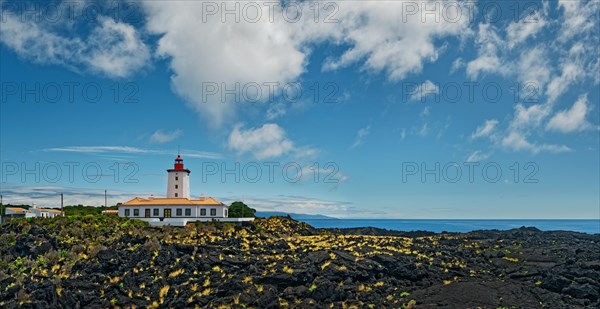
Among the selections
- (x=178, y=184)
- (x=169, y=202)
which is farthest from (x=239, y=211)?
(x=169, y=202)

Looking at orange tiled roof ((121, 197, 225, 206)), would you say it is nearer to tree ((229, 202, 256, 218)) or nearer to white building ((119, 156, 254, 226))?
white building ((119, 156, 254, 226))

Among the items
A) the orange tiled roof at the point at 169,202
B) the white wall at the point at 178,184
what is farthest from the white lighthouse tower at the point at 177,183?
the orange tiled roof at the point at 169,202

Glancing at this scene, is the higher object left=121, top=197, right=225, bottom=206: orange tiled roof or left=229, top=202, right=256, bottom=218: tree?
left=121, top=197, right=225, bottom=206: orange tiled roof

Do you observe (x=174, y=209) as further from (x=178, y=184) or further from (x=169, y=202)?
(x=178, y=184)

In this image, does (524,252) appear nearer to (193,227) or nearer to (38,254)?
(193,227)

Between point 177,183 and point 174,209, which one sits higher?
point 177,183

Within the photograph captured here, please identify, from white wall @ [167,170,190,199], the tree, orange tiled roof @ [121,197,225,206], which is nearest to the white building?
orange tiled roof @ [121,197,225,206]

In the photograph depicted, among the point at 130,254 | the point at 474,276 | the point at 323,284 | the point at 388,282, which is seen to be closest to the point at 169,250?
the point at 130,254

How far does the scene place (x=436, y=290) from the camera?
28844 mm

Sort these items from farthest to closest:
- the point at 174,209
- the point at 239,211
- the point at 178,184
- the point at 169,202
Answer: the point at 178,184 → the point at 239,211 → the point at 169,202 → the point at 174,209

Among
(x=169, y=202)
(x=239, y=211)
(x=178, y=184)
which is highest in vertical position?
(x=178, y=184)

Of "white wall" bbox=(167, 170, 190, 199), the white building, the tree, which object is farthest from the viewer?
"white wall" bbox=(167, 170, 190, 199)

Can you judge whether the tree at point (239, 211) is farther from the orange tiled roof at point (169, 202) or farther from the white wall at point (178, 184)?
the white wall at point (178, 184)

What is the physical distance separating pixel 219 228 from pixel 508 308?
29.9 m
